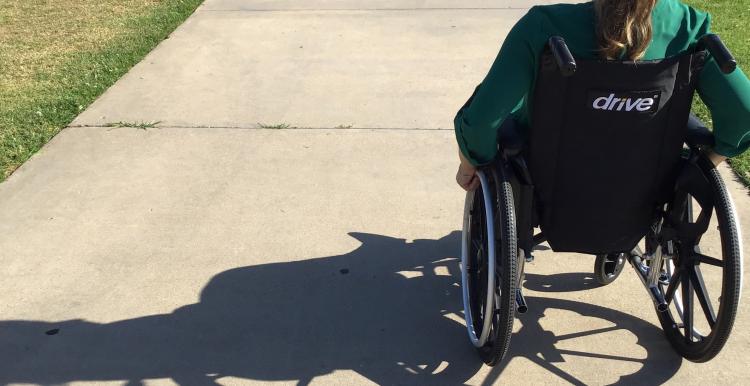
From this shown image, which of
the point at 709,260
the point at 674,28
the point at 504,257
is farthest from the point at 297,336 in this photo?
the point at 674,28

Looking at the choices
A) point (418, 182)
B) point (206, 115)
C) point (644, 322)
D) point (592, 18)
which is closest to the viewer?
point (592, 18)

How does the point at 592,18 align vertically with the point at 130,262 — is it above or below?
above

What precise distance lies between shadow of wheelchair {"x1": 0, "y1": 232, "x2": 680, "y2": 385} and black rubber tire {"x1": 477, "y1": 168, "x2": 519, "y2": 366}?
0.37 m

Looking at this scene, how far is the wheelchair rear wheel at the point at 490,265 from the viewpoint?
2.37 metres

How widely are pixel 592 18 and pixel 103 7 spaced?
21.3 ft

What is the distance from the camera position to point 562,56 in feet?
6.89

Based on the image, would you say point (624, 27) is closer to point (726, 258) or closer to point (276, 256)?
point (726, 258)

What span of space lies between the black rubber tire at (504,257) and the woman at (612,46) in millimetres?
197

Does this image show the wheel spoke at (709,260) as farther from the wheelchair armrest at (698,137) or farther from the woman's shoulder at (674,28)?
the woman's shoulder at (674,28)

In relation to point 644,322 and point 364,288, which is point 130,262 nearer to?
point 364,288

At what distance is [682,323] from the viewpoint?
9.36 feet

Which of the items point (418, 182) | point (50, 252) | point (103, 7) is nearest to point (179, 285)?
point (50, 252)

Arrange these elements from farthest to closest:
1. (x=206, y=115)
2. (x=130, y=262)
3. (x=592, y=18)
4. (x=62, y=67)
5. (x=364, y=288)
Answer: (x=62, y=67) < (x=206, y=115) < (x=130, y=262) < (x=364, y=288) < (x=592, y=18)

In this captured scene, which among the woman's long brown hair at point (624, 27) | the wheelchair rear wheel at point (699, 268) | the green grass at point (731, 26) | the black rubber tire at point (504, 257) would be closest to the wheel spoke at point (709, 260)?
the wheelchair rear wheel at point (699, 268)
